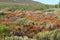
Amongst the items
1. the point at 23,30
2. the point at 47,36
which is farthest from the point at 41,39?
the point at 23,30

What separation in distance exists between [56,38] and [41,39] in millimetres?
738

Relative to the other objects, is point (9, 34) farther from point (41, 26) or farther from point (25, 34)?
point (41, 26)

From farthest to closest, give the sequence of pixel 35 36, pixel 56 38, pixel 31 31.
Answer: pixel 31 31
pixel 35 36
pixel 56 38

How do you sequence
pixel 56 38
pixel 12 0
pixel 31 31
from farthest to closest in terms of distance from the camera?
pixel 12 0, pixel 31 31, pixel 56 38

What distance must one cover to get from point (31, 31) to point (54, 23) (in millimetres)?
1370

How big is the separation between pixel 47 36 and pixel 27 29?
69.3 inches

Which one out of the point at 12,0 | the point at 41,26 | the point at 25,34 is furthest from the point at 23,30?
the point at 12,0

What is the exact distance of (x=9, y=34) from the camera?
12.4 m

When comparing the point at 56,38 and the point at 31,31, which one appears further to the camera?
the point at 31,31

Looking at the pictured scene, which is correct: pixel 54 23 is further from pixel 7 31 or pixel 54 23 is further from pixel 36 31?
pixel 7 31

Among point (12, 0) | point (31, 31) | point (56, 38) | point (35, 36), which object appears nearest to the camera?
point (56, 38)

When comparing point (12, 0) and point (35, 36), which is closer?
point (35, 36)

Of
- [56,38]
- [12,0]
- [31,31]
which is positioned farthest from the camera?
[12,0]

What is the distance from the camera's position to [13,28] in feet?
43.4
